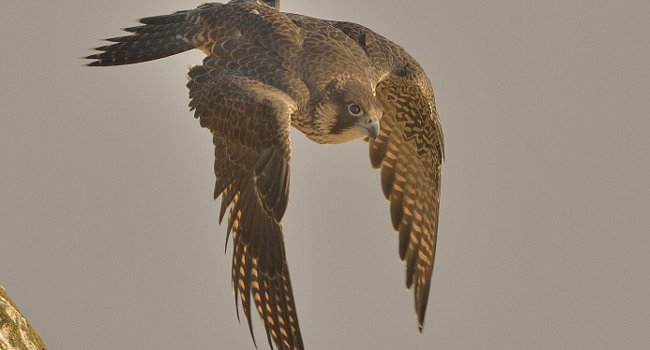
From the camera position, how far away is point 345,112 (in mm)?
9195

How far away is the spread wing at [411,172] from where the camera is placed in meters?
10.4

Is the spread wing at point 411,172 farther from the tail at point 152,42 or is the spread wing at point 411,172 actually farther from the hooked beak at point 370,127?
the tail at point 152,42

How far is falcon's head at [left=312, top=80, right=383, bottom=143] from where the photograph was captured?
9.20m

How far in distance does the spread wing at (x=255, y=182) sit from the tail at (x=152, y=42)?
0.61 metres

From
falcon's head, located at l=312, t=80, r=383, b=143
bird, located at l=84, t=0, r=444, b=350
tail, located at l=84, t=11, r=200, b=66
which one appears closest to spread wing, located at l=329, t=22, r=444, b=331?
bird, located at l=84, t=0, r=444, b=350

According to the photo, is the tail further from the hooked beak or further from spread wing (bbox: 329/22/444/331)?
spread wing (bbox: 329/22/444/331)

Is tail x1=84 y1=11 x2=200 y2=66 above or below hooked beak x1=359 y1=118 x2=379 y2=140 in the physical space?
above

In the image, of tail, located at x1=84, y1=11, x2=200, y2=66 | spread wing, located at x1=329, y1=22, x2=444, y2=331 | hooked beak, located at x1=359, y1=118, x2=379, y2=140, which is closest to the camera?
hooked beak, located at x1=359, y1=118, x2=379, y2=140

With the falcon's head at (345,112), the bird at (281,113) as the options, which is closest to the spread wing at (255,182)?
the bird at (281,113)

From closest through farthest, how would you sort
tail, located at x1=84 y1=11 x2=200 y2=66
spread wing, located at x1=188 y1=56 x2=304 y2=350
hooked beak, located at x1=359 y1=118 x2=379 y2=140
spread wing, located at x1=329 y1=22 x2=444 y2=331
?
1. spread wing, located at x1=188 y1=56 x2=304 y2=350
2. hooked beak, located at x1=359 y1=118 x2=379 y2=140
3. tail, located at x1=84 y1=11 x2=200 y2=66
4. spread wing, located at x1=329 y1=22 x2=444 y2=331

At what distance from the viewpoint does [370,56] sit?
980 centimetres

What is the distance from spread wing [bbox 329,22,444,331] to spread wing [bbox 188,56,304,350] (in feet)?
5.51

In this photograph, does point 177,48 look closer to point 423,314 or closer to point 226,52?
point 226,52

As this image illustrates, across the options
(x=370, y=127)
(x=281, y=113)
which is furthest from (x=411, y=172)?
(x=281, y=113)
